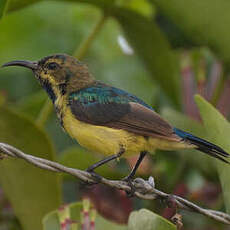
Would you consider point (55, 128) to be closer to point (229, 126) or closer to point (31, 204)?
point (31, 204)

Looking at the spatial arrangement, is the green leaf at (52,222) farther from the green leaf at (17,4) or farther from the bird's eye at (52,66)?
the green leaf at (17,4)

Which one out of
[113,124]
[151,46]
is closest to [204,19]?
[151,46]

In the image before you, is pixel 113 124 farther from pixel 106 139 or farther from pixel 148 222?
pixel 148 222

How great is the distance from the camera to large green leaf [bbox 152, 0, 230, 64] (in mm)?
4234

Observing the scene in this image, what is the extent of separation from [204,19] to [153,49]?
0.51m

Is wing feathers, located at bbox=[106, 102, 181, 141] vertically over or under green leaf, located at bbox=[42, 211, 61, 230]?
over

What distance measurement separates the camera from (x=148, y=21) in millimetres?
4516

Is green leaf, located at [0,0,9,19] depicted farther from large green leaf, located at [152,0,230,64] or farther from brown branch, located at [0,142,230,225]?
large green leaf, located at [152,0,230,64]

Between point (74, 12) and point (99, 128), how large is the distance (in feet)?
9.81

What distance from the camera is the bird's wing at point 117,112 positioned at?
339 cm

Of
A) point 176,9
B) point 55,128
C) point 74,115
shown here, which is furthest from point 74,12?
point 74,115

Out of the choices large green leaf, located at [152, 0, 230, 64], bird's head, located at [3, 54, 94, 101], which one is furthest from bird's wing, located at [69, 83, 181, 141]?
large green leaf, located at [152, 0, 230, 64]

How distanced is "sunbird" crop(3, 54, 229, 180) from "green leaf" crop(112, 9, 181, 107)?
2.92ft

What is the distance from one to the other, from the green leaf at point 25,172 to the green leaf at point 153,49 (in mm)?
1349
